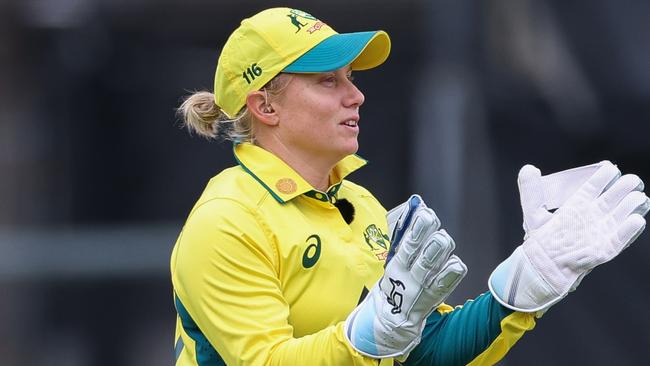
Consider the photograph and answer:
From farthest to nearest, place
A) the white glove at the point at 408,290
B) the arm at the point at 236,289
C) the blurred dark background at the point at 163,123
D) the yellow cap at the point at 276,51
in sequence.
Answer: the blurred dark background at the point at 163,123, the yellow cap at the point at 276,51, the arm at the point at 236,289, the white glove at the point at 408,290

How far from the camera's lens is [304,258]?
8.27ft

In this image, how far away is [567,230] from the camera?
2381mm

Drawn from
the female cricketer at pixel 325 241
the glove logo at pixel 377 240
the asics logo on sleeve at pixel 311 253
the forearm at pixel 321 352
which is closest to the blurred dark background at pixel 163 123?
the glove logo at pixel 377 240

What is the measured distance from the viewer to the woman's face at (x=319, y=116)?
103 inches

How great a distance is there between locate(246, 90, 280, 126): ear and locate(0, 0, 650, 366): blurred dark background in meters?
1.94

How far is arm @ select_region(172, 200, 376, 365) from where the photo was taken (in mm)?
2389

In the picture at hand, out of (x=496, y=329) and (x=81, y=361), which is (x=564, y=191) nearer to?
(x=496, y=329)

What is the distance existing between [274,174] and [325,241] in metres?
0.17

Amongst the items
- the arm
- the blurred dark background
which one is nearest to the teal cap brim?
the arm

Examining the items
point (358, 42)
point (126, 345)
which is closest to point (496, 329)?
point (358, 42)

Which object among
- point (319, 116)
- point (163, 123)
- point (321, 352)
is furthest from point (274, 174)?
point (163, 123)

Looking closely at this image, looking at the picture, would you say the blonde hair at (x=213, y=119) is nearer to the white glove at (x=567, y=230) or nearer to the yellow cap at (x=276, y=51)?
the yellow cap at (x=276, y=51)

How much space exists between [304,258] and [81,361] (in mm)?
2516

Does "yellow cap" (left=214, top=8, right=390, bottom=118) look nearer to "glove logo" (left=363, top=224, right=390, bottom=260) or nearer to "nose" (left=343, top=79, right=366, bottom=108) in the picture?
"nose" (left=343, top=79, right=366, bottom=108)
